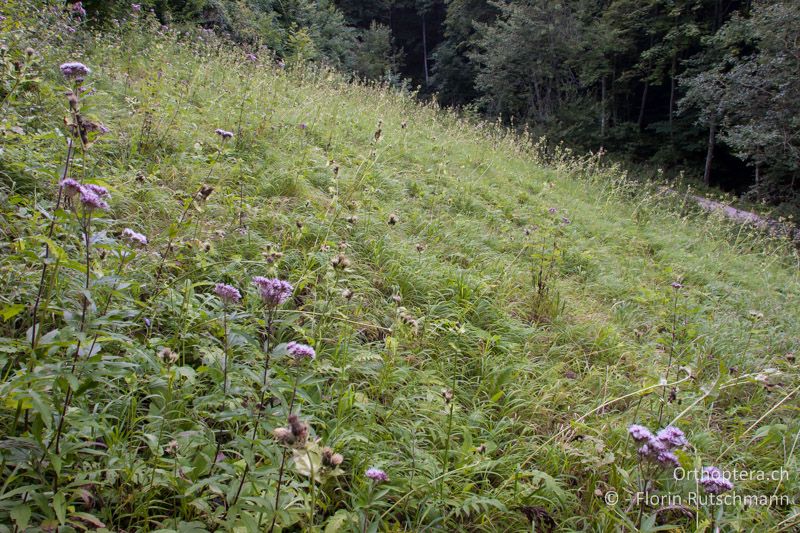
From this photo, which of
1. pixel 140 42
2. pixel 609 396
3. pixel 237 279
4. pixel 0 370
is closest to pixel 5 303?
pixel 0 370

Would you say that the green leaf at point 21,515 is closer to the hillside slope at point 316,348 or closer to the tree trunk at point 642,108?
the hillside slope at point 316,348

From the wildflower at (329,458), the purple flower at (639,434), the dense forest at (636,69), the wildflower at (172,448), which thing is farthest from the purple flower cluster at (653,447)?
the dense forest at (636,69)

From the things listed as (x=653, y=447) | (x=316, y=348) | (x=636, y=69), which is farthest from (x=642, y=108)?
(x=653, y=447)

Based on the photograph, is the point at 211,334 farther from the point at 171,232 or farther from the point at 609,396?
the point at 609,396

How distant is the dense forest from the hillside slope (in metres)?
7.55

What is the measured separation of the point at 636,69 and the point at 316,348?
74.5 feet

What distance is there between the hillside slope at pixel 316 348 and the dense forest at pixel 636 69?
7.55m

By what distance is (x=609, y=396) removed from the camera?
2.31m

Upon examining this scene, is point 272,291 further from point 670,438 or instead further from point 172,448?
point 670,438

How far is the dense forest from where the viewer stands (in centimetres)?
1155

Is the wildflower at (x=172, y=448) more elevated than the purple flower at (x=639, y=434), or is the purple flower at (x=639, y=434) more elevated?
the purple flower at (x=639, y=434)

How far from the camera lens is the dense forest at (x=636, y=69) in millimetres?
11547

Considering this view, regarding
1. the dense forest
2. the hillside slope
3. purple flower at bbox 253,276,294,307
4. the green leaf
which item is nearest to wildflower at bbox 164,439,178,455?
the hillside slope

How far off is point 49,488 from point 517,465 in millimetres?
1474
